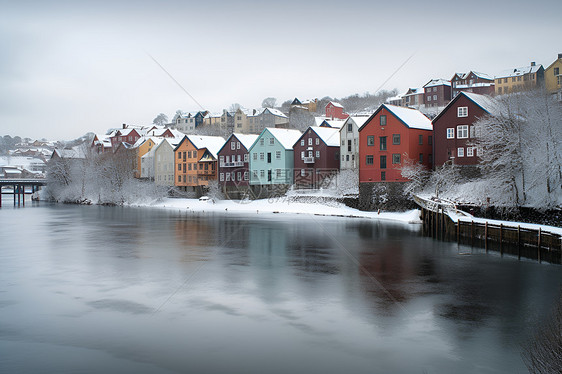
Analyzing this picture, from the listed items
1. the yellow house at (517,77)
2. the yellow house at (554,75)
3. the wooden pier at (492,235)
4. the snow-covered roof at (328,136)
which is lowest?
the wooden pier at (492,235)

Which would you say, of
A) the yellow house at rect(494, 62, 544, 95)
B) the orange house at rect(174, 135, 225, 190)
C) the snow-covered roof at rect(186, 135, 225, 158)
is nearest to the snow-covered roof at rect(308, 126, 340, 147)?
the orange house at rect(174, 135, 225, 190)

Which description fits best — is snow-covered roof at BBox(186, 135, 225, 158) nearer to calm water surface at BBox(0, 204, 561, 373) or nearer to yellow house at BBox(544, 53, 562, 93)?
calm water surface at BBox(0, 204, 561, 373)

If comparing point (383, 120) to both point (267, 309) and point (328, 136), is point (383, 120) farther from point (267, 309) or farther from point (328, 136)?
point (267, 309)

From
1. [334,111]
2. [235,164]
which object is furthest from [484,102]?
[334,111]

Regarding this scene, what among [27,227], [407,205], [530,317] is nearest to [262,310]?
[530,317]

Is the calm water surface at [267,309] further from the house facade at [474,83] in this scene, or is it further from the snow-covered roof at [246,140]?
the house facade at [474,83]

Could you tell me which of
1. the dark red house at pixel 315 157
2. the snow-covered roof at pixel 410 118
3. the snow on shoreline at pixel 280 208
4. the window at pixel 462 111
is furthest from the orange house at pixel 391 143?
the dark red house at pixel 315 157

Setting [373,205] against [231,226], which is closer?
[231,226]

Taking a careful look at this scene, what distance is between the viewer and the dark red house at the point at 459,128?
2063 inches

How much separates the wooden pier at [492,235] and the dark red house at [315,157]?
Result: 2702 cm

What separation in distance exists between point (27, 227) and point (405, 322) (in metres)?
43.1

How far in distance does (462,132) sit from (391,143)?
8697mm

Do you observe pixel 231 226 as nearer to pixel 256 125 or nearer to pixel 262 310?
pixel 262 310

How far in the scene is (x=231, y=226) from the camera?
45.8m
